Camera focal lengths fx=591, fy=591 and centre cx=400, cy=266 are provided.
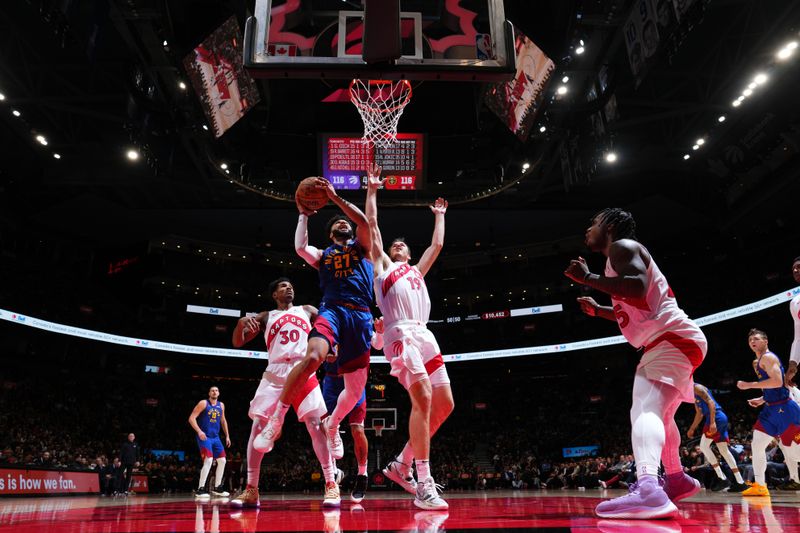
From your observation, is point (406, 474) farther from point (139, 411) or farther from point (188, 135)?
point (139, 411)

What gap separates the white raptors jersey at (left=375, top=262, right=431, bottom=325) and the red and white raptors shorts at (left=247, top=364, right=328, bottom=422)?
1.01 m

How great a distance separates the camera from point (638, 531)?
2385mm

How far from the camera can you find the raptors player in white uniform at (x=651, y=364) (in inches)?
122

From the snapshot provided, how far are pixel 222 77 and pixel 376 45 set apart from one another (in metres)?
7.95

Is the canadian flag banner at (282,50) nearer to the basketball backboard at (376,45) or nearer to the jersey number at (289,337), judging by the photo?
the basketball backboard at (376,45)

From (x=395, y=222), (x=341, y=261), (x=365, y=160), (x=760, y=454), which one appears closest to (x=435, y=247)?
(x=341, y=261)

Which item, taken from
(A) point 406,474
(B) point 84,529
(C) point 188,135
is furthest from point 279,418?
(C) point 188,135

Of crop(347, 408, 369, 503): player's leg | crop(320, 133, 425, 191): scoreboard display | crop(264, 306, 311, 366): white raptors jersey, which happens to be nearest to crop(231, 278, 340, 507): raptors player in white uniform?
crop(264, 306, 311, 366): white raptors jersey

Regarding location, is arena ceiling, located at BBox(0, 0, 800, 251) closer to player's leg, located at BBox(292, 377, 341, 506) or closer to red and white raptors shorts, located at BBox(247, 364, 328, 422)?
red and white raptors shorts, located at BBox(247, 364, 328, 422)

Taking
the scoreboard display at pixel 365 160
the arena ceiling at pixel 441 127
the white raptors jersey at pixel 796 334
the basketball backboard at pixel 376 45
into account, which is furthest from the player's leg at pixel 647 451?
the scoreboard display at pixel 365 160

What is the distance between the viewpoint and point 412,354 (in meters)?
4.53

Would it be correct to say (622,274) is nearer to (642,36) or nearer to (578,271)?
(578,271)

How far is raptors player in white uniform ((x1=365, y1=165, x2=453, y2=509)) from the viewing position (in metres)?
4.37

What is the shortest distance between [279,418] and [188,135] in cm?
1341
